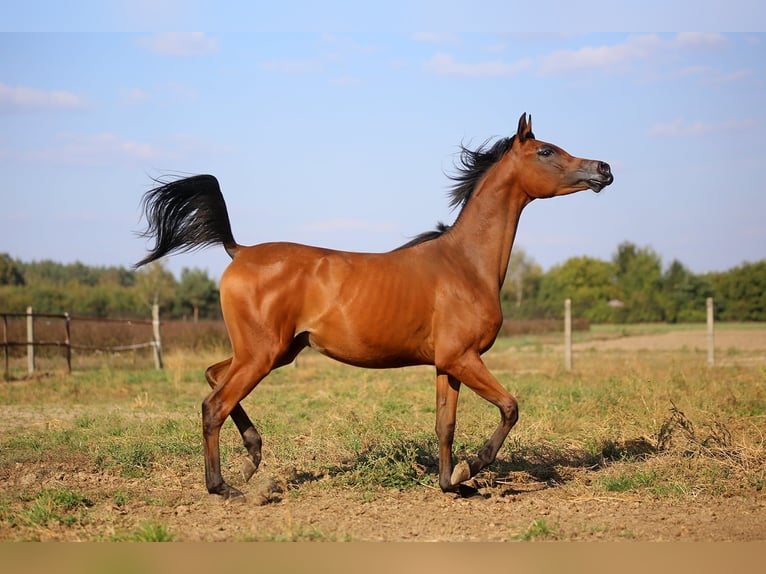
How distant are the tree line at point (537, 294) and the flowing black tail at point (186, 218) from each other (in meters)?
Answer: 29.2

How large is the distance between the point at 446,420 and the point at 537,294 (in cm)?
6799

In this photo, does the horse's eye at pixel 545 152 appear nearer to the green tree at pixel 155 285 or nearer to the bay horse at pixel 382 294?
the bay horse at pixel 382 294

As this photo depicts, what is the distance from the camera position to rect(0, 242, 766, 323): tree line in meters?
43.0

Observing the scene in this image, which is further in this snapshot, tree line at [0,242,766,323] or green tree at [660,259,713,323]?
green tree at [660,259,713,323]

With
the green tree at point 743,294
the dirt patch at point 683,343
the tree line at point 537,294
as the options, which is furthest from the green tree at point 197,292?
the green tree at point 743,294

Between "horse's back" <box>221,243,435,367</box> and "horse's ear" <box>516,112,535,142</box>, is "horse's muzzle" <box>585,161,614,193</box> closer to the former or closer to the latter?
"horse's ear" <box>516,112,535,142</box>

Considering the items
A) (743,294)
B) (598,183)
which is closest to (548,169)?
(598,183)

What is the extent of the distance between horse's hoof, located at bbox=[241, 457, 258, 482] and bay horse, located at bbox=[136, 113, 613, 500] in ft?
0.06

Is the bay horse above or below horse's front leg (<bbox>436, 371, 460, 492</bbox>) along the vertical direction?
above

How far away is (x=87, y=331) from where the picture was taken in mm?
26156

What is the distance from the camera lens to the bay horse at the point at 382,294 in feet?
20.7

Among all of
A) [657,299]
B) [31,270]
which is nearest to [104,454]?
[657,299]

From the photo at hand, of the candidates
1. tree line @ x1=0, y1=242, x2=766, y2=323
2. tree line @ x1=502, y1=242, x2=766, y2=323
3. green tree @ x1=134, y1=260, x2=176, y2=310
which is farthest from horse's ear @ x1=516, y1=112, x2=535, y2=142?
green tree @ x1=134, y1=260, x2=176, y2=310

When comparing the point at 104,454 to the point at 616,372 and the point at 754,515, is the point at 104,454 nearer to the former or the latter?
the point at 754,515
